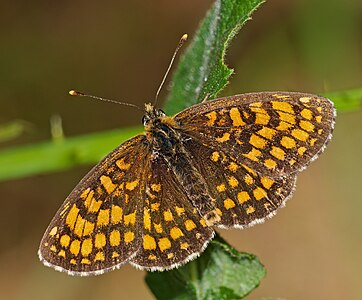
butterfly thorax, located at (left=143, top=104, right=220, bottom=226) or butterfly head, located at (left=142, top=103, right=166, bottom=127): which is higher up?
butterfly head, located at (left=142, top=103, right=166, bottom=127)

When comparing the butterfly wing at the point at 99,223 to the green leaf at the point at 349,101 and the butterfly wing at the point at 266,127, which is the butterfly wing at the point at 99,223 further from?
A: the green leaf at the point at 349,101

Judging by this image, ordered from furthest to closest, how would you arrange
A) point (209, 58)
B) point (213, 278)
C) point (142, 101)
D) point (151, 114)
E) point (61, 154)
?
point (142, 101) → point (61, 154) → point (151, 114) → point (209, 58) → point (213, 278)

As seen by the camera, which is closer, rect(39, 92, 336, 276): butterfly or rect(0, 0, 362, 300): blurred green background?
rect(39, 92, 336, 276): butterfly

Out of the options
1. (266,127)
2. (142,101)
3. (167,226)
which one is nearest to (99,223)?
(167,226)

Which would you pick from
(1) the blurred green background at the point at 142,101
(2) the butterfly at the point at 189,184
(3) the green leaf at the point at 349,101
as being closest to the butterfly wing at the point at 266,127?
(2) the butterfly at the point at 189,184

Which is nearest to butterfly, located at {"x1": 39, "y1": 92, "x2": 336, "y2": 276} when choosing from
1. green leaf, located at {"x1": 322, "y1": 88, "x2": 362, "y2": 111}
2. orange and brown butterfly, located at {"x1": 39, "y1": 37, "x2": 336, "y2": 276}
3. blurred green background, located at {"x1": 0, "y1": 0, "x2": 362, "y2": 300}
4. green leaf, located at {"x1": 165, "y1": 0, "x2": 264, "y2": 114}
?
orange and brown butterfly, located at {"x1": 39, "y1": 37, "x2": 336, "y2": 276}

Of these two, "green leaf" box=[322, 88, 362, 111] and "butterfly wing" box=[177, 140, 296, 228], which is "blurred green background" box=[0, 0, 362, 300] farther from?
"butterfly wing" box=[177, 140, 296, 228]

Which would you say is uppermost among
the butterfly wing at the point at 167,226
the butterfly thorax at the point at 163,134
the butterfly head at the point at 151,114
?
the butterfly head at the point at 151,114

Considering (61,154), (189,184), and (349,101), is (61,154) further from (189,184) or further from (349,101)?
(349,101)
